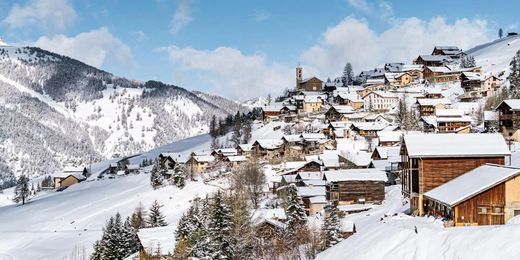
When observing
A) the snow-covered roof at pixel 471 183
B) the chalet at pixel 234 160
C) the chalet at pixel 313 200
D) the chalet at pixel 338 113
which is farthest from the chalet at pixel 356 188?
the chalet at pixel 338 113

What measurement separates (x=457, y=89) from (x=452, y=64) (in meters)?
36.8

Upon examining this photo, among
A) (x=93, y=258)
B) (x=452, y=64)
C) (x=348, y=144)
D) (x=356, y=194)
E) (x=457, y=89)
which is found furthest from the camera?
(x=452, y=64)

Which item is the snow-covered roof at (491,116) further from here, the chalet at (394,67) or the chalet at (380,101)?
the chalet at (394,67)

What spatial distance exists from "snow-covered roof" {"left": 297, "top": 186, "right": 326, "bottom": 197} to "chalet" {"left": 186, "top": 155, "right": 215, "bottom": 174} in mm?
42851

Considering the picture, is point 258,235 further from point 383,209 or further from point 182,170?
point 182,170

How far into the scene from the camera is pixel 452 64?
169000 mm

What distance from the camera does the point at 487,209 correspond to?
3584 cm

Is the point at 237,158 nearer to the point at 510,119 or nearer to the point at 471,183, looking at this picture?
the point at 510,119

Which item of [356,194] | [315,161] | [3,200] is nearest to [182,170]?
[315,161]

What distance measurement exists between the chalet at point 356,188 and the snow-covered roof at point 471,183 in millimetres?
26078

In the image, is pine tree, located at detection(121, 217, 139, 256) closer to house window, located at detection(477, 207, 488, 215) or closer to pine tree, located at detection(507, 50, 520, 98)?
house window, located at detection(477, 207, 488, 215)

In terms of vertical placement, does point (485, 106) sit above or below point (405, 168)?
above

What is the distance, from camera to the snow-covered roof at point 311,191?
70.0m

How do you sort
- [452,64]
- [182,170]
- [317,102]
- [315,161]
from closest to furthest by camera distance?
1. [315,161]
2. [182,170]
3. [317,102]
4. [452,64]
